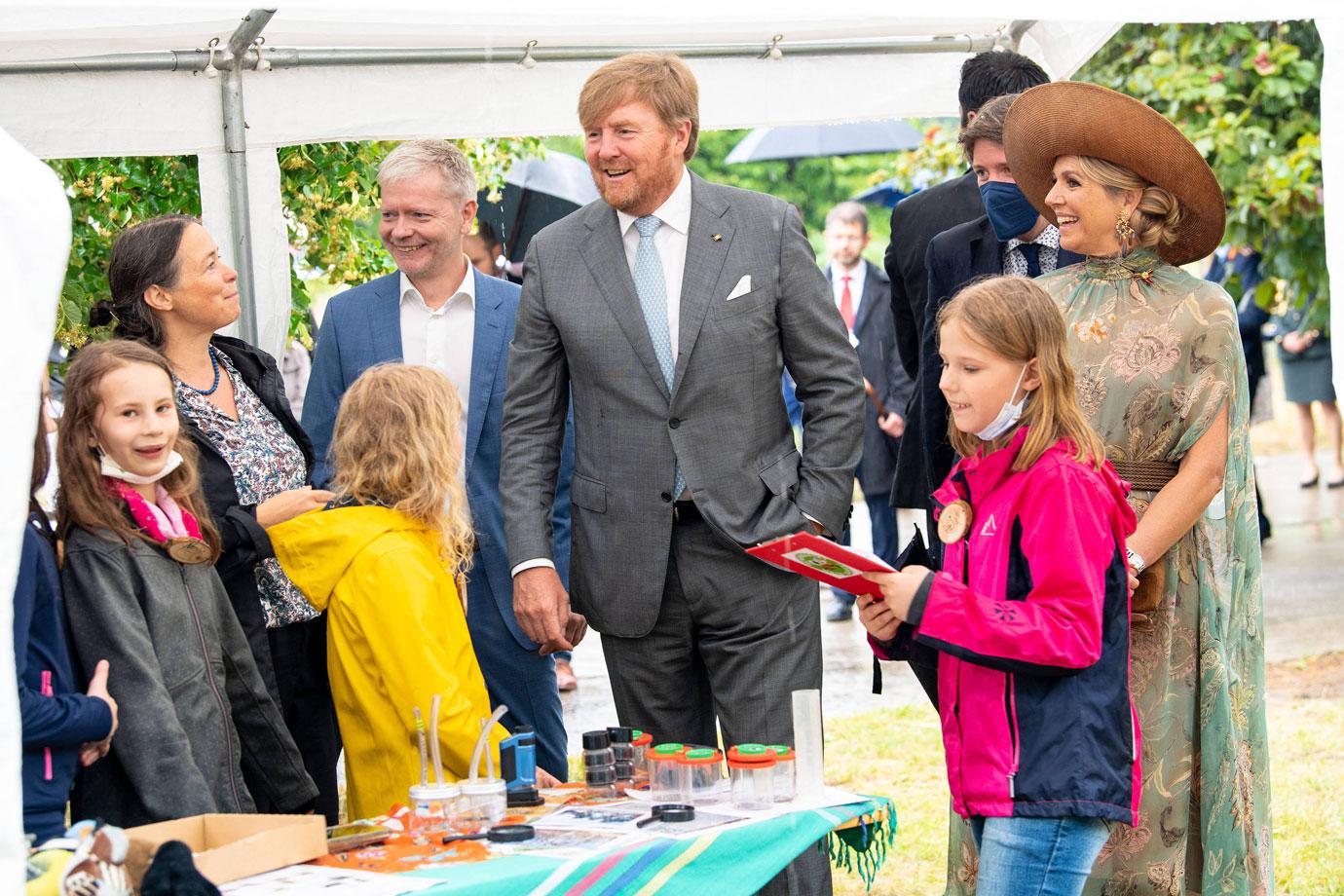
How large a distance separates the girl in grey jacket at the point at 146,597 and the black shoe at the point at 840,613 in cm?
569

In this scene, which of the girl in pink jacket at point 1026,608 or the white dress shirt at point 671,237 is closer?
the girl in pink jacket at point 1026,608

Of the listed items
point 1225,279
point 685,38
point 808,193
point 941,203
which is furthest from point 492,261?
point 808,193

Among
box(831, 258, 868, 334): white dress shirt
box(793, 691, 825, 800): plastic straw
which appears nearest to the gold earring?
box(793, 691, 825, 800): plastic straw

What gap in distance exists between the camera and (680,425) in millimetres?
3738

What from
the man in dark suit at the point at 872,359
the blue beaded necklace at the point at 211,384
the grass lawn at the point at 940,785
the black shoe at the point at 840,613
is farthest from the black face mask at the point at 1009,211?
the black shoe at the point at 840,613

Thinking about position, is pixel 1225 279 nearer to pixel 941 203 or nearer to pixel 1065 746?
pixel 941 203

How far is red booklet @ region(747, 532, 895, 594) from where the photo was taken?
9.44 feet

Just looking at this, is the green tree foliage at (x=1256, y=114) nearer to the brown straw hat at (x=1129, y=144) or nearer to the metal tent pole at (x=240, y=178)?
the brown straw hat at (x=1129, y=144)

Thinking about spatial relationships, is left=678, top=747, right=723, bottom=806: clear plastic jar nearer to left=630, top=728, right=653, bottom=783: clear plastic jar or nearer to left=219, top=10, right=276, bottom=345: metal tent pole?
left=630, top=728, right=653, bottom=783: clear plastic jar

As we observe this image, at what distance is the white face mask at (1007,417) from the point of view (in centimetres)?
310

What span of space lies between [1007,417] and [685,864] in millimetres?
1019

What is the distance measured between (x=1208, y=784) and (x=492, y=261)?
4908 millimetres

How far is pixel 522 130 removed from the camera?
16.4ft

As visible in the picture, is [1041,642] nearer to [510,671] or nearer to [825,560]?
[825,560]
